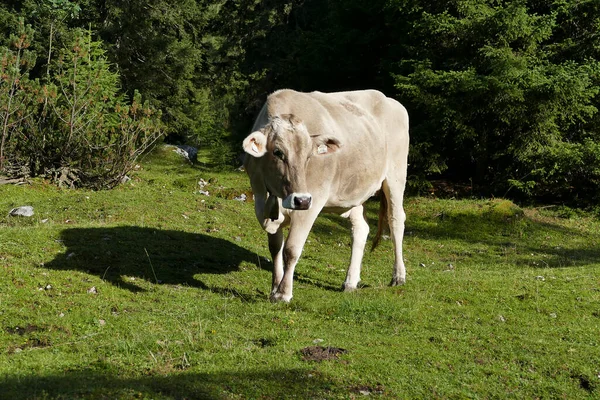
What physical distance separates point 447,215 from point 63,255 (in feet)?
A: 35.7

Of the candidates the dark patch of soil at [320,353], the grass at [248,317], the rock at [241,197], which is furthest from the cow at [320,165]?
the rock at [241,197]

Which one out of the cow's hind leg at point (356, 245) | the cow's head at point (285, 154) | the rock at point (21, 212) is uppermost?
the cow's head at point (285, 154)

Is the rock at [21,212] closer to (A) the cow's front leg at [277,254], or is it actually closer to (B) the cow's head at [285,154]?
(A) the cow's front leg at [277,254]

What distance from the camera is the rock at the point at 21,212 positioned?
43.9 ft

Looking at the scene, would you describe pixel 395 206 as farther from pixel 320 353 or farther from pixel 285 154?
pixel 320 353

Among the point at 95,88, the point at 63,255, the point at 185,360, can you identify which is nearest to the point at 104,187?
the point at 95,88

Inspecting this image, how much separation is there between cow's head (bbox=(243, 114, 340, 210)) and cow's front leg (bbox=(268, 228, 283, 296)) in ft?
2.91

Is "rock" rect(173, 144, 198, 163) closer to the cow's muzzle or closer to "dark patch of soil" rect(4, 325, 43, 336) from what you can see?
the cow's muzzle

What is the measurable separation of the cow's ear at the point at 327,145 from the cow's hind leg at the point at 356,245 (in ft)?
6.38

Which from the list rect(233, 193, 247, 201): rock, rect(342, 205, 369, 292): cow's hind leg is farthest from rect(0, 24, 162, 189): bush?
rect(342, 205, 369, 292): cow's hind leg

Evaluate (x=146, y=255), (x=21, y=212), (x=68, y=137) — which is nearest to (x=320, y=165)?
(x=146, y=255)

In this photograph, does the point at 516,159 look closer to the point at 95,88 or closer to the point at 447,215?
the point at 447,215

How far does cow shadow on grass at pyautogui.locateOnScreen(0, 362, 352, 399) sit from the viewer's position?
5.12 meters

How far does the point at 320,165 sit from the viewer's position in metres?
8.70
